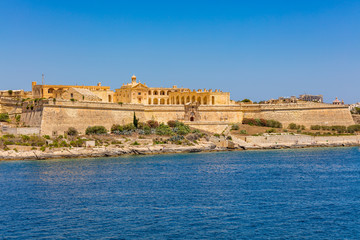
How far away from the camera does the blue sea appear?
50.3 feet

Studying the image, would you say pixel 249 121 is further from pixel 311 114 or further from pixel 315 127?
pixel 315 127

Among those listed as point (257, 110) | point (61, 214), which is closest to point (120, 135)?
point (257, 110)

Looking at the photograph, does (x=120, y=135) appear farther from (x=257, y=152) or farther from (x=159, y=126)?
(x=257, y=152)

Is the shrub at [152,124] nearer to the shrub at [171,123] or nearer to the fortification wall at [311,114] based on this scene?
the shrub at [171,123]

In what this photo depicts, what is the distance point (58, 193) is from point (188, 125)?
2811cm

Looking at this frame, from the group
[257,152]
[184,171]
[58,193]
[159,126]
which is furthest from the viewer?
[159,126]

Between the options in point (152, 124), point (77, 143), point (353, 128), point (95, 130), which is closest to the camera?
point (77, 143)

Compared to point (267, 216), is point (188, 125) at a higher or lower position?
higher

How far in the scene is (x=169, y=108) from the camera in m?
50.6

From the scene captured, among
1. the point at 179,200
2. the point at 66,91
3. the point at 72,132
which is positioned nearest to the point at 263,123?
the point at 66,91

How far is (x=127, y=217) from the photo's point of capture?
16.9 metres

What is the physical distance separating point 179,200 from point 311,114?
114ft

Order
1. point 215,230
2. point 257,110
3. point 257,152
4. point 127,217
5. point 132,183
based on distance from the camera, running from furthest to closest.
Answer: point 257,110 < point 257,152 < point 132,183 < point 127,217 < point 215,230

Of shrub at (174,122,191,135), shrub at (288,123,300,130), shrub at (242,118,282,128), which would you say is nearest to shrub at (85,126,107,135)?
shrub at (174,122,191,135)
